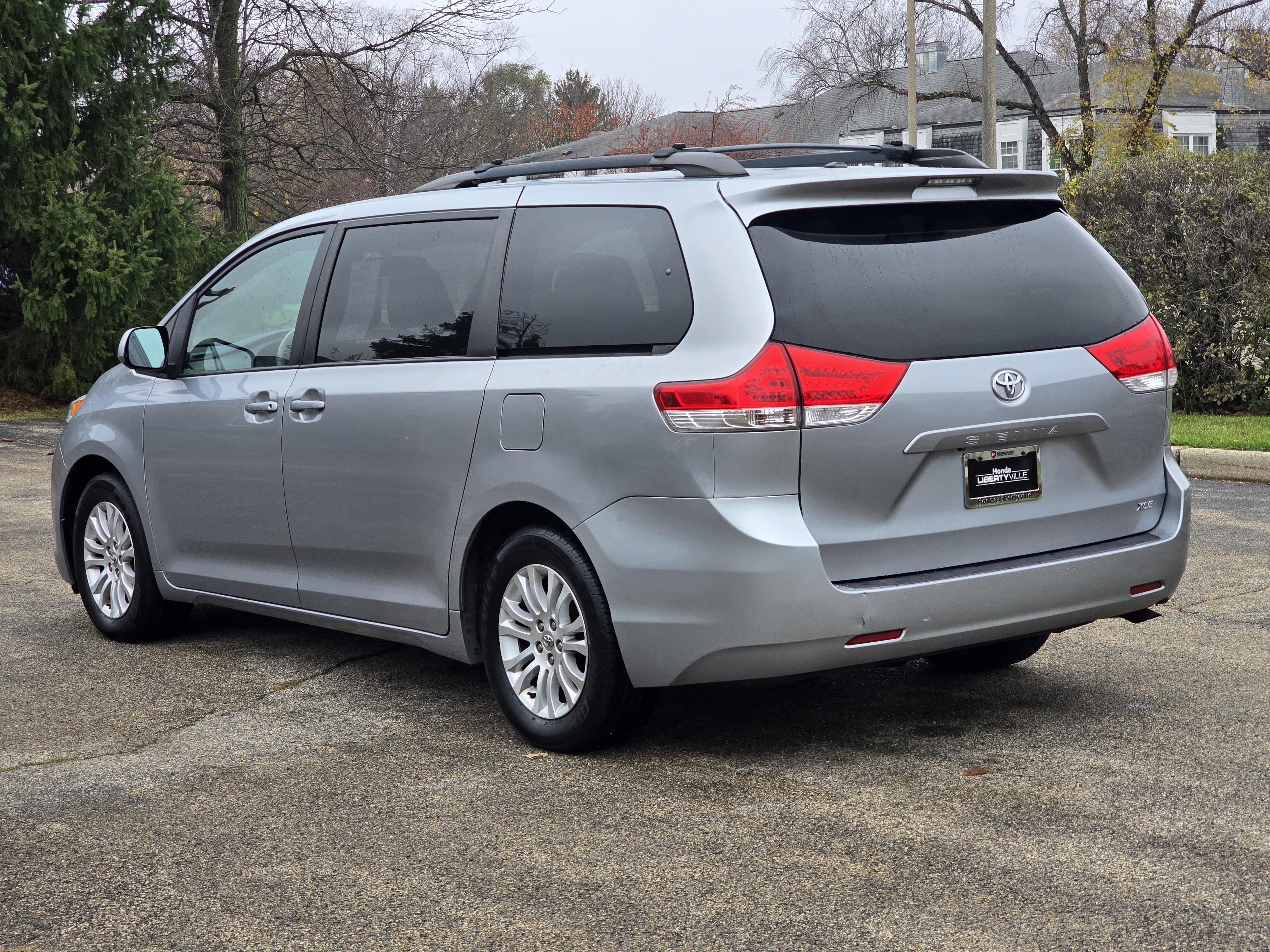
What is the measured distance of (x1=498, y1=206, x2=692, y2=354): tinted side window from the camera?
421 cm

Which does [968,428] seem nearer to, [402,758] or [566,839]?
[566,839]

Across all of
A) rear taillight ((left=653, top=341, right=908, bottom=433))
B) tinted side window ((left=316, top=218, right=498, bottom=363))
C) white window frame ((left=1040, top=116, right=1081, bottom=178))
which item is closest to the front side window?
tinted side window ((left=316, top=218, right=498, bottom=363))

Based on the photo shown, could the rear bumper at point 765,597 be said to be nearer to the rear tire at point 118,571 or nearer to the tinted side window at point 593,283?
the tinted side window at point 593,283

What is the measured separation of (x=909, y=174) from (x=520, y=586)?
177 centimetres

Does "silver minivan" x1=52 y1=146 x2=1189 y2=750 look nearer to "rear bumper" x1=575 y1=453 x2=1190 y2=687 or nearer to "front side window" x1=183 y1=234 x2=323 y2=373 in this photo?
"rear bumper" x1=575 y1=453 x2=1190 y2=687

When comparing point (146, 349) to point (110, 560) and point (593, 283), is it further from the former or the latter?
point (593, 283)

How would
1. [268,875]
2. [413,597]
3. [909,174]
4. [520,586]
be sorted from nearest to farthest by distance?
[268,875]
[909,174]
[520,586]
[413,597]

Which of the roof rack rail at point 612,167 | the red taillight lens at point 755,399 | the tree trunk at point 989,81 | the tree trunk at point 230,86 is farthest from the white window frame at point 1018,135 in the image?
the red taillight lens at point 755,399

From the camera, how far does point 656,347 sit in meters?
4.17

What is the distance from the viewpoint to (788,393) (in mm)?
3930

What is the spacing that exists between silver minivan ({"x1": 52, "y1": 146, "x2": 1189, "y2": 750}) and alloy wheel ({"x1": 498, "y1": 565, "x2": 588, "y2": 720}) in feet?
0.04

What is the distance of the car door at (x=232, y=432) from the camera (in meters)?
5.46

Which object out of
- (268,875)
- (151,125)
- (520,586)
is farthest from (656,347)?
(151,125)

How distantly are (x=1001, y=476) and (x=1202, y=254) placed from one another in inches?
408
